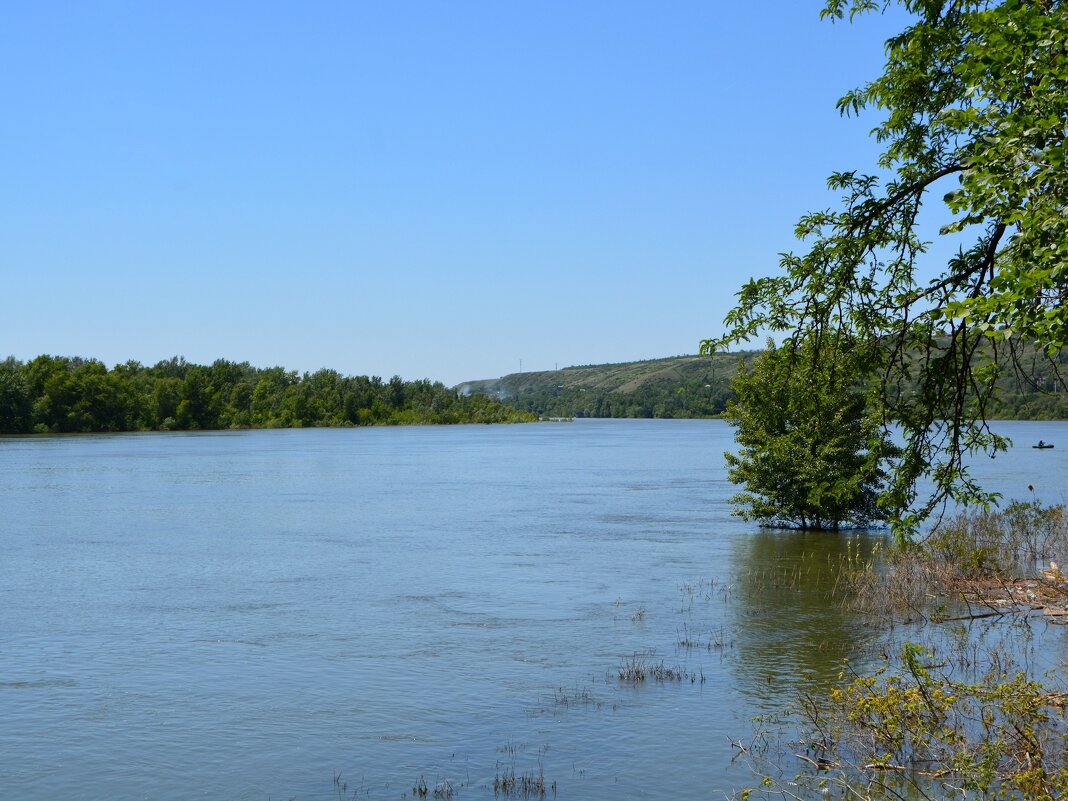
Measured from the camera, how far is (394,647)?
19391mm

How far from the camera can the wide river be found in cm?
1310

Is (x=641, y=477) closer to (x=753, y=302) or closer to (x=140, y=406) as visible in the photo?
(x=753, y=302)

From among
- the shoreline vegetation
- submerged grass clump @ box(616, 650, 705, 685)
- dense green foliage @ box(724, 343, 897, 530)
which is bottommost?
submerged grass clump @ box(616, 650, 705, 685)

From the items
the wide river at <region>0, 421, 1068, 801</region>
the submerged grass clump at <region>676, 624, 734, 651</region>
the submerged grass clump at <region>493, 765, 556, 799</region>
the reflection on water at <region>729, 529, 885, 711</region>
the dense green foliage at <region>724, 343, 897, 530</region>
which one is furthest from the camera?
the dense green foliage at <region>724, 343, 897, 530</region>

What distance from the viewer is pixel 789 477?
3434 centimetres

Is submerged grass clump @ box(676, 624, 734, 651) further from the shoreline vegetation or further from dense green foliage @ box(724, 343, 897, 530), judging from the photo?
dense green foliage @ box(724, 343, 897, 530)

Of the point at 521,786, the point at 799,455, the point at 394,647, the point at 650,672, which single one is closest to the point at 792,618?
the point at 650,672

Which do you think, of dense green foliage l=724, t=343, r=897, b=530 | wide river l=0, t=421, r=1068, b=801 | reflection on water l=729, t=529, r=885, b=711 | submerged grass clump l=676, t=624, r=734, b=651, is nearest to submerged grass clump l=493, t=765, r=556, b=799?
wide river l=0, t=421, r=1068, b=801

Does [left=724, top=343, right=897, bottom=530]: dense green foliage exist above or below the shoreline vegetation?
above

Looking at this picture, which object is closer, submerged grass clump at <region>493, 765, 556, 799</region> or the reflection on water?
submerged grass clump at <region>493, 765, 556, 799</region>

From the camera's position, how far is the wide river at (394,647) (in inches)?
516

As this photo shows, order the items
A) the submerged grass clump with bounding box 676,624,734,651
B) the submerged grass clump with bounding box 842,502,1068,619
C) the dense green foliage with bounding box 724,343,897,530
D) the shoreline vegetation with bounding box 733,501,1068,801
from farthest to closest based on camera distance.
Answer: the dense green foliage with bounding box 724,343,897,530 → the submerged grass clump with bounding box 842,502,1068,619 → the submerged grass clump with bounding box 676,624,734,651 → the shoreline vegetation with bounding box 733,501,1068,801

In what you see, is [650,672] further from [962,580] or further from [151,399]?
[151,399]

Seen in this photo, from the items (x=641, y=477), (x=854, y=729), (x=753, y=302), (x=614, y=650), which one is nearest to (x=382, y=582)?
(x=614, y=650)
